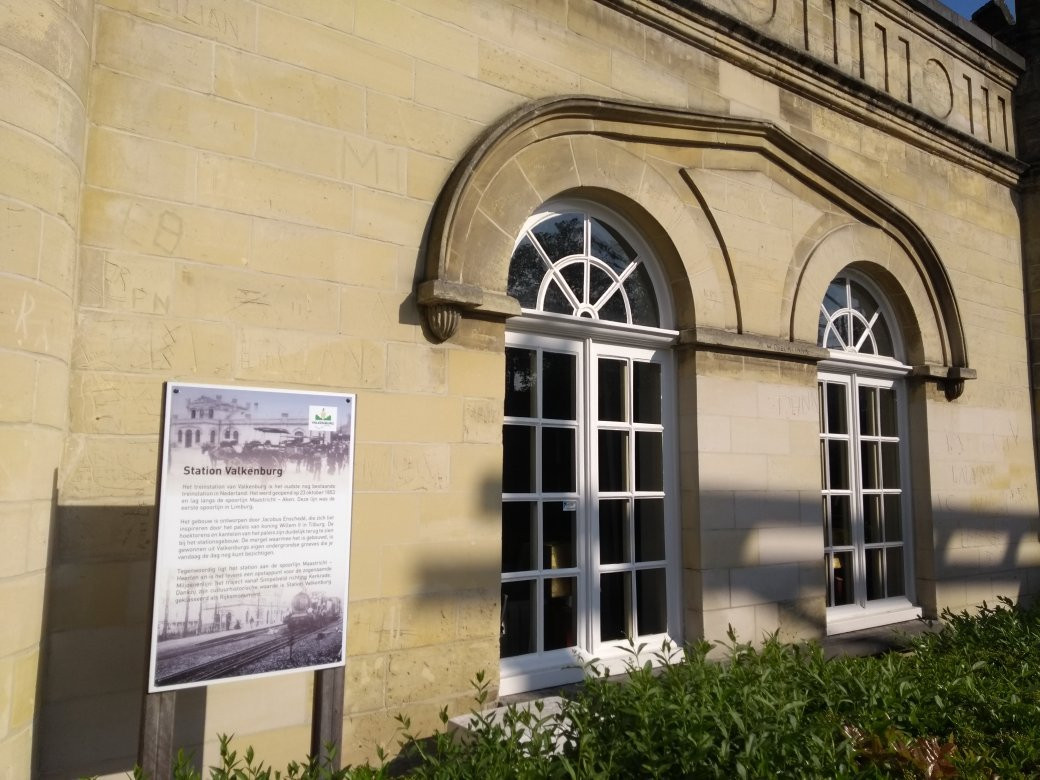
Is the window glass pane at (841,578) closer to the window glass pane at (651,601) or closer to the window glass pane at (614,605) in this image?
the window glass pane at (651,601)

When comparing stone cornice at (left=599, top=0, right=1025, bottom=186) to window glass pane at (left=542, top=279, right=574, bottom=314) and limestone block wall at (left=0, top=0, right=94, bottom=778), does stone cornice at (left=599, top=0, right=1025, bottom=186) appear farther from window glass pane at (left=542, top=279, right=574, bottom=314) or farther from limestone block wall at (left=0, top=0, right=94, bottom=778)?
limestone block wall at (left=0, top=0, right=94, bottom=778)

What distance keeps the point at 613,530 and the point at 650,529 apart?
0.93 ft

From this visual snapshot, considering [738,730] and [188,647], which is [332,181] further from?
[738,730]

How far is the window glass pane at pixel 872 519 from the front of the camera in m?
6.50

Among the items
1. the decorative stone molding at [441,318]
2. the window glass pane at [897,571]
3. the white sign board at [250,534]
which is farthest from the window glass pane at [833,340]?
the white sign board at [250,534]

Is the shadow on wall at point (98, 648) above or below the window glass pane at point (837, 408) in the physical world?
below

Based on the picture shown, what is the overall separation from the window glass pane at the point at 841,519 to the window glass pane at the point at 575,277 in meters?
2.75

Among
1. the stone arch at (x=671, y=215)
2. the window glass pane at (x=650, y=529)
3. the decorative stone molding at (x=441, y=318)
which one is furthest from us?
the window glass pane at (x=650, y=529)

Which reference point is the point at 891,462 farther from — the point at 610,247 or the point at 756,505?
the point at 610,247

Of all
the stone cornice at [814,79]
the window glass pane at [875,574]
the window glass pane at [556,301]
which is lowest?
the window glass pane at [875,574]

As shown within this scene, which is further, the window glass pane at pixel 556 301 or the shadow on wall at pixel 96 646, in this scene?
the window glass pane at pixel 556 301

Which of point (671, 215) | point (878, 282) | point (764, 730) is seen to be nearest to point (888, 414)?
point (878, 282)

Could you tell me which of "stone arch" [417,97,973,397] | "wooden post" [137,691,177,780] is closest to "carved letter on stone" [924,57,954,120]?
"stone arch" [417,97,973,397]

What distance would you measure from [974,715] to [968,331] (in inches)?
181
